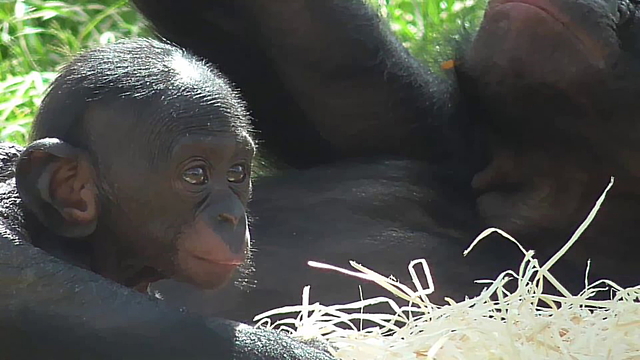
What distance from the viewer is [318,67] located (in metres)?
2.51

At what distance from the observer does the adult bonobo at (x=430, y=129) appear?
87.5 inches

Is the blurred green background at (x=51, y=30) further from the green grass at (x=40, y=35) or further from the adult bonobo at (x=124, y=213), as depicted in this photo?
the adult bonobo at (x=124, y=213)

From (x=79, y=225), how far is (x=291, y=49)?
94 centimetres

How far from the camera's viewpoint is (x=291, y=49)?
8.22ft

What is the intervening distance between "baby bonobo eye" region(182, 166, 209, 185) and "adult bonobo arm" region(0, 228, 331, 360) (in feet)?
0.57

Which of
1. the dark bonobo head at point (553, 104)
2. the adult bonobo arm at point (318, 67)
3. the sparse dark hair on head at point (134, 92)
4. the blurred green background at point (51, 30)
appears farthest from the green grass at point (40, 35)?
the sparse dark hair on head at point (134, 92)

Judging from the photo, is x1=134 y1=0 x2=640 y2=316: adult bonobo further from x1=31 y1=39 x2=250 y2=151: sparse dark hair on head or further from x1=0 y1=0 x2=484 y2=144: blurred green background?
x1=0 y1=0 x2=484 y2=144: blurred green background

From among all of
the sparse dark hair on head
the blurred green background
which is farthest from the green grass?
the sparse dark hair on head

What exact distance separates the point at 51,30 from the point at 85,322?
2.48 metres

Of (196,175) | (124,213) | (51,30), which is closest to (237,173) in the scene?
(196,175)

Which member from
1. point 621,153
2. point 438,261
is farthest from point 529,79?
point 438,261

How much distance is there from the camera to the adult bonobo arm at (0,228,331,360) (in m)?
1.57

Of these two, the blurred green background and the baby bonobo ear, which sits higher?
the baby bonobo ear

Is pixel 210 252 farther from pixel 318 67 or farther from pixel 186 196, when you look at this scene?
pixel 318 67
